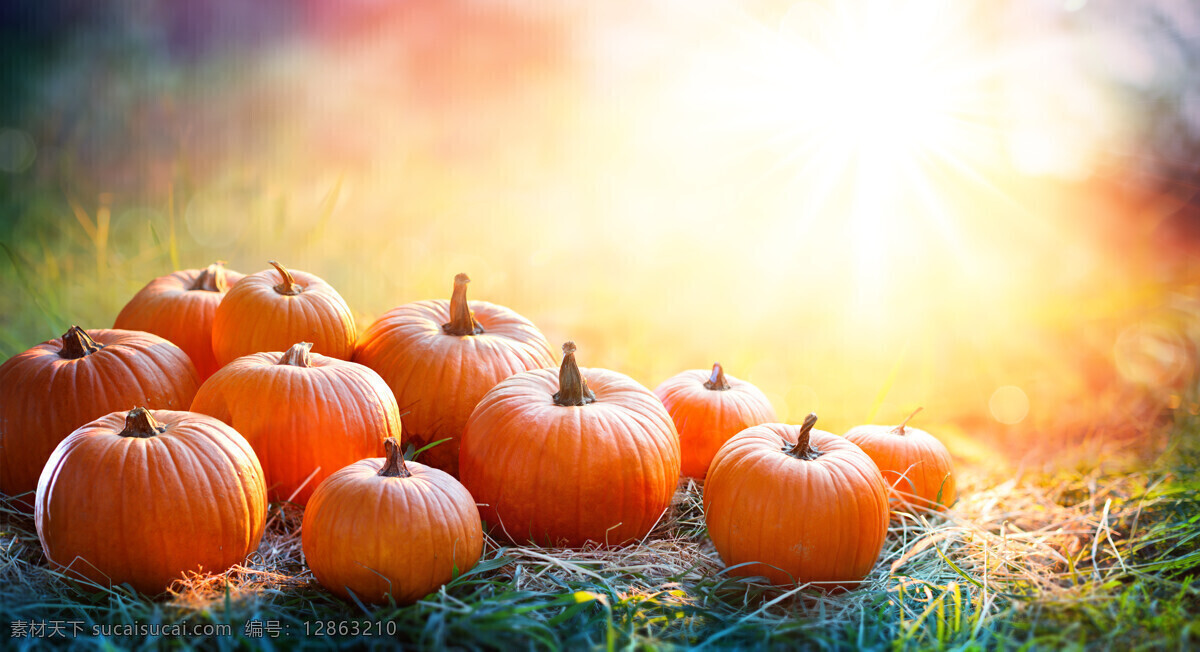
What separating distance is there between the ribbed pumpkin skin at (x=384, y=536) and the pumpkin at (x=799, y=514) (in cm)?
87

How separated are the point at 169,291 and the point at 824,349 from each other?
4.24 meters

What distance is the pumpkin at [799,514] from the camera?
8.22 feet

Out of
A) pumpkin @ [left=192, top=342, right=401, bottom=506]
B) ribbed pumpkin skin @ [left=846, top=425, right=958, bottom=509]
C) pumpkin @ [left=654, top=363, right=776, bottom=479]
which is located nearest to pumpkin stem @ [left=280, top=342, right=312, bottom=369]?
pumpkin @ [left=192, top=342, right=401, bottom=506]

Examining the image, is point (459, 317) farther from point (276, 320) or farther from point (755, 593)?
point (755, 593)

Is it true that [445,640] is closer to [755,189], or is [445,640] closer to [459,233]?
[459,233]

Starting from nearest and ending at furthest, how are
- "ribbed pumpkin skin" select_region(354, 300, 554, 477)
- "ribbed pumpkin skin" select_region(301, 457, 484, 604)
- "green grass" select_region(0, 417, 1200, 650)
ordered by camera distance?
"green grass" select_region(0, 417, 1200, 650)
"ribbed pumpkin skin" select_region(301, 457, 484, 604)
"ribbed pumpkin skin" select_region(354, 300, 554, 477)

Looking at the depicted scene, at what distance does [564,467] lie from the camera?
8.78ft

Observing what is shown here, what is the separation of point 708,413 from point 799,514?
0.86m

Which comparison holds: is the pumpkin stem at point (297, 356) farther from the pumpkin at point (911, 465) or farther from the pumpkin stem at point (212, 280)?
the pumpkin at point (911, 465)

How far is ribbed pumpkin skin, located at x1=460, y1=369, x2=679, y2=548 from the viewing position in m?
2.69

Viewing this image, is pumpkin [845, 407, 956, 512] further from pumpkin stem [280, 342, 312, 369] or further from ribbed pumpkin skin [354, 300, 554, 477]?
pumpkin stem [280, 342, 312, 369]

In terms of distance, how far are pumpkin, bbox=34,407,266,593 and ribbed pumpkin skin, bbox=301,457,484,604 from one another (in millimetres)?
285

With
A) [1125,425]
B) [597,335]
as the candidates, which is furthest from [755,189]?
[1125,425]

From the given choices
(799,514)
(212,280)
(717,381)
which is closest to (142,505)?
(212,280)
